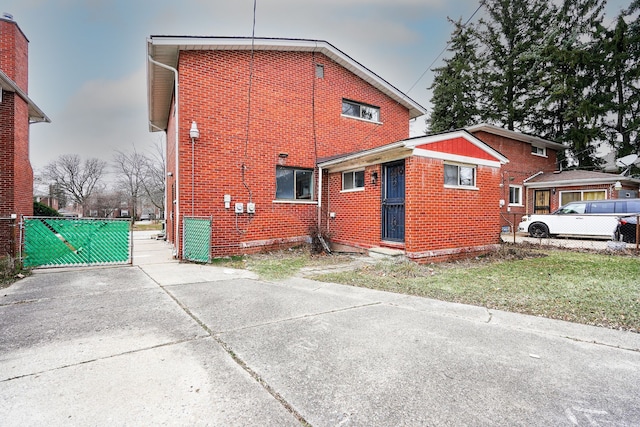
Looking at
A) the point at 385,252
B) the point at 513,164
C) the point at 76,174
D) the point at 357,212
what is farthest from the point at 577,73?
the point at 76,174


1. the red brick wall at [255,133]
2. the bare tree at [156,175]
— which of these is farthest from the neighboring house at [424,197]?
the bare tree at [156,175]

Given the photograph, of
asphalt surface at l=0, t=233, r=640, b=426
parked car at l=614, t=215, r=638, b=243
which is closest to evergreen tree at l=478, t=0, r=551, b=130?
parked car at l=614, t=215, r=638, b=243

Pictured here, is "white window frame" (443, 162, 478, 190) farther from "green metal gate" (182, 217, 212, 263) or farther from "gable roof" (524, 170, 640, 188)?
"gable roof" (524, 170, 640, 188)

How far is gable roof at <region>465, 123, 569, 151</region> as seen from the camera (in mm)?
16611

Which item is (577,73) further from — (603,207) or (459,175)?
(459,175)

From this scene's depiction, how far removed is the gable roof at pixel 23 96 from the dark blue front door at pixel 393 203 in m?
10.5

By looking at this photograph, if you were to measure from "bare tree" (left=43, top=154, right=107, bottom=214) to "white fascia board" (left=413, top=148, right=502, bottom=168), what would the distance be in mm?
55605

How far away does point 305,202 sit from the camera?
32.8 ft

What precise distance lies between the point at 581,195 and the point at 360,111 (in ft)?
47.2

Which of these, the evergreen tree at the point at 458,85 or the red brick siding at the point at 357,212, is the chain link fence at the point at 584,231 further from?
the evergreen tree at the point at 458,85

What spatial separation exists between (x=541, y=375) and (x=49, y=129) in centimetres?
5658

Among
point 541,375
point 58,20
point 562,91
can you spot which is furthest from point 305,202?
point 562,91

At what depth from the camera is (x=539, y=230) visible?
13523 mm

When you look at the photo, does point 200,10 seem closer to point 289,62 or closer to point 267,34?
point 267,34
